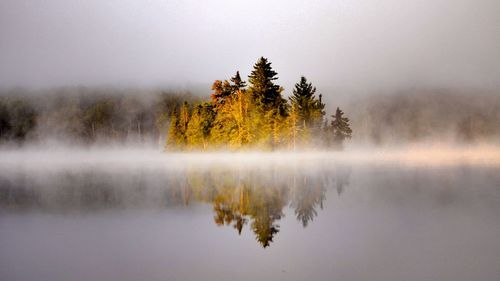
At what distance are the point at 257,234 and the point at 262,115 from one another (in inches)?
1651

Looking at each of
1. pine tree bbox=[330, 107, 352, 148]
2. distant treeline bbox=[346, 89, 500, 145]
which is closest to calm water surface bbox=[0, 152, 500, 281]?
pine tree bbox=[330, 107, 352, 148]

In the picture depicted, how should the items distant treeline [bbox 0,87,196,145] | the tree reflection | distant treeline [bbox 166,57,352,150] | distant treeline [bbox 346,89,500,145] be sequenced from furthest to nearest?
distant treeline [bbox 0,87,196,145], distant treeline [bbox 346,89,500,145], distant treeline [bbox 166,57,352,150], the tree reflection

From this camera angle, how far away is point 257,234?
11.7 metres

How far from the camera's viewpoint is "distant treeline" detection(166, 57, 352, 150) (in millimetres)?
53812

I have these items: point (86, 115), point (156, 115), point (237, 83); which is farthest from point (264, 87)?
point (86, 115)

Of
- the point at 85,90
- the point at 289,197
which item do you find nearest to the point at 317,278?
the point at 289,197

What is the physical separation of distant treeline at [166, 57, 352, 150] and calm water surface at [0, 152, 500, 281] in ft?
108

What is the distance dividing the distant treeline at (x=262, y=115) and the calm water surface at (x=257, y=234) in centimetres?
3302

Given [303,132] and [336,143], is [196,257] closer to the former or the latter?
[303,132]

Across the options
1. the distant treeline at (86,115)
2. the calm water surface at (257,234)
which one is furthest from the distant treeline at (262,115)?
the distant treeline at (86,115)

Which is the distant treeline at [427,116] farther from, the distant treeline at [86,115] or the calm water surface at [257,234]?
the calm water surface at [257,234]

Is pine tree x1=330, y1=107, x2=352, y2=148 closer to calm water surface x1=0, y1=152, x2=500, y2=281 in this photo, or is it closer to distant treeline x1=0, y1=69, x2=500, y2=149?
distant treeline x1=0, y1=69, x2=500, y2=149

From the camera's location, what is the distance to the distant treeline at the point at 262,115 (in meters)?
53.8

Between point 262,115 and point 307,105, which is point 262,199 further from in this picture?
point 307,105
